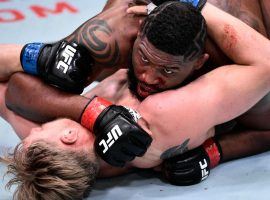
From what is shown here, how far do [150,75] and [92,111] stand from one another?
0.21 m

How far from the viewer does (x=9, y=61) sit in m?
1.86

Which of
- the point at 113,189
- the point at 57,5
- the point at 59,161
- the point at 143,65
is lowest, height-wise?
the point at 57,5

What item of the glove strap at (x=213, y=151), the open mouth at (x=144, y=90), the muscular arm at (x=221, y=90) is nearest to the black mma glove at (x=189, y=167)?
the glove strap at (x=213, y=151)

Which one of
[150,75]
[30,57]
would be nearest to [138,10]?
[150,75]

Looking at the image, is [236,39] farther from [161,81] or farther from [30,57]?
[30,57]

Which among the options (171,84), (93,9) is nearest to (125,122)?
(171,84)

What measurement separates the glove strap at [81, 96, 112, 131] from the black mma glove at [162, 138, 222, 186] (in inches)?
12.1

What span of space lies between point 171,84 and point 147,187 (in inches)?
14.2

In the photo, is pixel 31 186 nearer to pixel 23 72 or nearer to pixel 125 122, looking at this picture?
pixel 125 122

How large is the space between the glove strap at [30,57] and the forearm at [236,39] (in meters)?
0.57

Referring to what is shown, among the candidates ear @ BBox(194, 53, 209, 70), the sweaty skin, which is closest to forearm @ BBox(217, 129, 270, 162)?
the sweaty skin

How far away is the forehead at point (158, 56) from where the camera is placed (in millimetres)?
1583

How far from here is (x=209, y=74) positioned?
5.48ft

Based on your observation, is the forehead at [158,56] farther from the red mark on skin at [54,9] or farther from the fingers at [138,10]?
the red mark on skin at [54,9]
